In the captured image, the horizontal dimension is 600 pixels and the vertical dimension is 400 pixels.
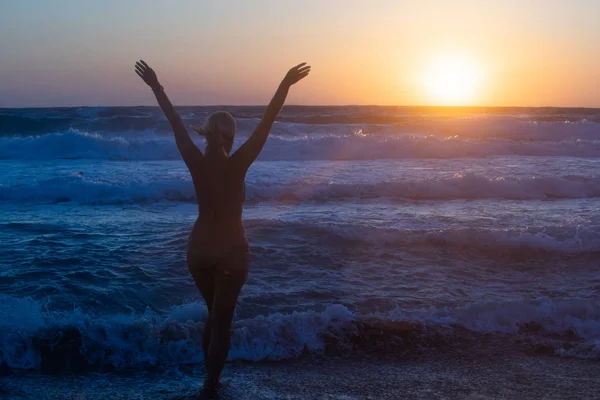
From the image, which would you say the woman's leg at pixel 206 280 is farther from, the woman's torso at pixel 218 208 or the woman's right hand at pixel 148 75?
the woman's right hand at pixel 148 75

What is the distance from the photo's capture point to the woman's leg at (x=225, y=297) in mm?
3660

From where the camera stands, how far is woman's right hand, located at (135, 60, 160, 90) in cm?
358

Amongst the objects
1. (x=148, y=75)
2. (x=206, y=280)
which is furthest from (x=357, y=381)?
Result: (x=148, y=75)

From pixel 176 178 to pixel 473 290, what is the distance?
9.37 meters

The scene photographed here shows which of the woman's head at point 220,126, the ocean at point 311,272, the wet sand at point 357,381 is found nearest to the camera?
the woman's head at point 220,126

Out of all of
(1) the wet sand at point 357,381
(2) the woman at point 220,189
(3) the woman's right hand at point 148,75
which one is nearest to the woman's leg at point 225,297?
(2) the woman at point 220,189

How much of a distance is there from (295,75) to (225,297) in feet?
4.56

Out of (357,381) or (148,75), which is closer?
(148,75)

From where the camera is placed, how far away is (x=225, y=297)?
3717mm

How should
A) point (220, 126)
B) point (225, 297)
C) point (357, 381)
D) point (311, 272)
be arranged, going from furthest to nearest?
point (311, 272), point (357, 381), point (225, 297), point (220, 126)

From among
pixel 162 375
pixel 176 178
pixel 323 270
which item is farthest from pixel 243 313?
pixel 176 178

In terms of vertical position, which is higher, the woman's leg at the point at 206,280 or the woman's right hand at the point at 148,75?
the woman's right hand at the point at 148,75

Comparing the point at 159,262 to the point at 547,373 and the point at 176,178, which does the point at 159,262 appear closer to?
the point at 547,373

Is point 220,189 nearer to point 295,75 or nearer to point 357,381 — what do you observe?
point 295,75
